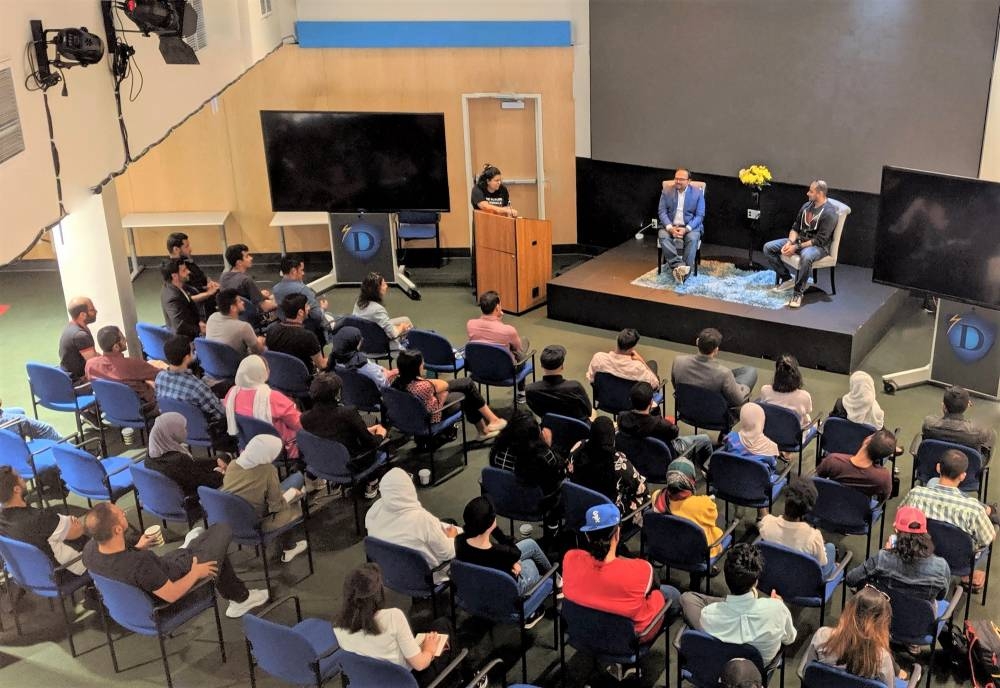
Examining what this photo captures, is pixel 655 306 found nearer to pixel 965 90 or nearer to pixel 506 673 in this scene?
pixel 965 90

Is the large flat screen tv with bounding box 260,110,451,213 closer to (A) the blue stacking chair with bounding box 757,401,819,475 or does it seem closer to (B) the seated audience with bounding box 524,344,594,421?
(B) the seated audience with bounding box 524,344,594,421

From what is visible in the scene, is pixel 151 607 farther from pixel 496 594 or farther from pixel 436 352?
pixel 436 352

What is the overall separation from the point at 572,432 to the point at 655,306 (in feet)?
11.6

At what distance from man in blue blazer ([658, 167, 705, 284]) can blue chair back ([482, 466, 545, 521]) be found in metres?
4.79

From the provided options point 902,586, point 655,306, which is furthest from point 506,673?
point 655,306

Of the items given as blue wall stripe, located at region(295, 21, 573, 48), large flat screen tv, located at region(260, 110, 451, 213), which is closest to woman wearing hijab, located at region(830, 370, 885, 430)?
large flat screen tv, located at region(260, 110, 451, 213)

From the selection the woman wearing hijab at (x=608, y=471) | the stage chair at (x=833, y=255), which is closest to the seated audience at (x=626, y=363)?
the woman wearing hijab at (x=608, y=471)

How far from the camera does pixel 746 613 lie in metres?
4.57

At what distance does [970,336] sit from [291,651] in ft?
21.0

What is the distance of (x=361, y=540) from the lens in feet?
21.9

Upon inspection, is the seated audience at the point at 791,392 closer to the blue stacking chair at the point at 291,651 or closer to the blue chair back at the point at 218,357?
the blue stacking chair at the point at 291,651

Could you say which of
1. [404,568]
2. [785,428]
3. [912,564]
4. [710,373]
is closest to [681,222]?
[710,373]

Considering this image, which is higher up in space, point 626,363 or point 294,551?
point 626,363

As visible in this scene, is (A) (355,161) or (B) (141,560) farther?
(A) (355,161)
